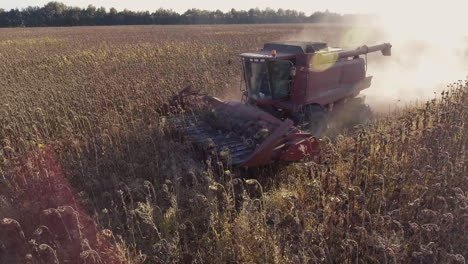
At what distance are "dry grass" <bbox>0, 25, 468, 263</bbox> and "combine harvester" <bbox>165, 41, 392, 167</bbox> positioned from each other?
0.42 metres

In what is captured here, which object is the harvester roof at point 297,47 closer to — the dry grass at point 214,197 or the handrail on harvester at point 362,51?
the handrail on harvester at point 362,51

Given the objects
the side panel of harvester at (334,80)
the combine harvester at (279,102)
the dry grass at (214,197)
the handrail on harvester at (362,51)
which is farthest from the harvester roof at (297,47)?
the dry grass at (214,197)

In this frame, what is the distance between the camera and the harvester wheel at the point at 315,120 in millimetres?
6883

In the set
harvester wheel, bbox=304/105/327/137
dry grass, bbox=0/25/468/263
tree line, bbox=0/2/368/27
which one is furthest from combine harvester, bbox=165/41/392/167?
tree line, bbox=0/2/368/27

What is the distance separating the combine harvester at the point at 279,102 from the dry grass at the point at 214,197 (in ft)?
1.37

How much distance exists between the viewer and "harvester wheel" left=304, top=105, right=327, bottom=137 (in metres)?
6.88

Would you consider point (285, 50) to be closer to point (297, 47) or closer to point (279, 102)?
point (297, 47)

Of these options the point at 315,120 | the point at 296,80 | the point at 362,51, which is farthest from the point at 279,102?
the point at 362,51

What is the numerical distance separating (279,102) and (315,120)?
817mm

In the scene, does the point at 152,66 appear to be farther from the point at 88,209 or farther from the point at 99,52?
the point at 88,209

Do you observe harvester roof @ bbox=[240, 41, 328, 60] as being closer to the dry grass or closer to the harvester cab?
the harvester cab

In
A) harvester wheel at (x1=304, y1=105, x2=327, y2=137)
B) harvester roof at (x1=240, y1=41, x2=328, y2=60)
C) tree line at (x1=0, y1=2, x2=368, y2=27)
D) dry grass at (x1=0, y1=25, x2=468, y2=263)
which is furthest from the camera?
tree line at (x1=0, y1=2, x2=368, y2=27)

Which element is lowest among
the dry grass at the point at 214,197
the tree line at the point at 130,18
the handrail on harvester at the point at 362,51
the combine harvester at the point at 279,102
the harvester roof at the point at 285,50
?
the dry grass at the point at 214,197

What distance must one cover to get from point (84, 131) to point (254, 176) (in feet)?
11.6
